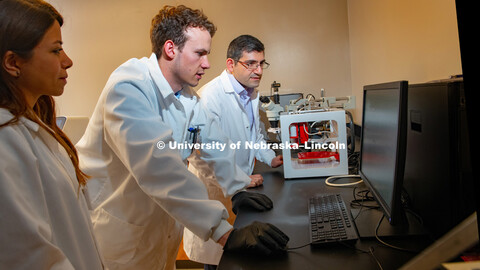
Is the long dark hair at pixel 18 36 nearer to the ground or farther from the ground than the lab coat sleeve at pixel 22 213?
farther from the ground

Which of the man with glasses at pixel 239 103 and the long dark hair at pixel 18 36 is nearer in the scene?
the long dark hair at pixel 18 36

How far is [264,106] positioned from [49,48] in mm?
1683

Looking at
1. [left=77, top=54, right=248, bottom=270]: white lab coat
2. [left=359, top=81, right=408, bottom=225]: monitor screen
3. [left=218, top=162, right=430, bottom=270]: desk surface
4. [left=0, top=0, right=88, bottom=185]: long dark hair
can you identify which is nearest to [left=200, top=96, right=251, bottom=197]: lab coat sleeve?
[left=77, top=54, right=248, bottom=270]: white lab coat

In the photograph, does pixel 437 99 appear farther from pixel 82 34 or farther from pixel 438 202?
pixel 82 34

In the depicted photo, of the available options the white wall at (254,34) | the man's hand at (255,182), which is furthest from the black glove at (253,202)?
the white wall at (254,34)

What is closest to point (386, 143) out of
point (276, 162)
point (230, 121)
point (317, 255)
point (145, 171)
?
point (317, 255)

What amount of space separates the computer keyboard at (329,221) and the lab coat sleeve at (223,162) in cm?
33

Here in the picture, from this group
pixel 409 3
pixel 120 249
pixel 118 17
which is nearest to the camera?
pixel 120 249

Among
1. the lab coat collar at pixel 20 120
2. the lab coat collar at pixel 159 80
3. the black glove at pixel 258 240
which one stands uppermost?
the lab coat collar at pixel 159 80

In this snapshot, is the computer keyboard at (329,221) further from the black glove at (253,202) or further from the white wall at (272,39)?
the white wall at (272,39)

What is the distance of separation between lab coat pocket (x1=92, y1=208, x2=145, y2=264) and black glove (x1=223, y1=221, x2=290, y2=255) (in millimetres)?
446

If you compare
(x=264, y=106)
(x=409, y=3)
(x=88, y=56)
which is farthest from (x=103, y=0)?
(x=409, y=3)

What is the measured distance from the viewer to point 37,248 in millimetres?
726

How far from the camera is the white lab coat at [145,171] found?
1015mm
